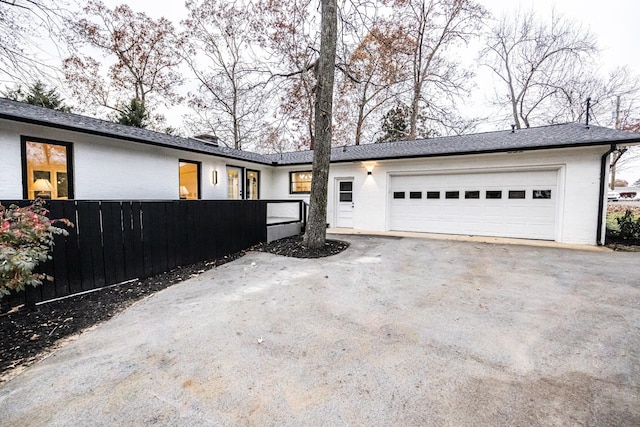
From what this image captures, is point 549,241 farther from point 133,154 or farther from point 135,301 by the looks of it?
point 133,154

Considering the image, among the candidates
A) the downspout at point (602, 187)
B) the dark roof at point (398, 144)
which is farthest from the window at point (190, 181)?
the downspout at point (602, 187)

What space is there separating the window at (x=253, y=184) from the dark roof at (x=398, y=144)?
679 millimetres

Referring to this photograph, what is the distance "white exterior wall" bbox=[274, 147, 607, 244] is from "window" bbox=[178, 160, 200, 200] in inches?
203

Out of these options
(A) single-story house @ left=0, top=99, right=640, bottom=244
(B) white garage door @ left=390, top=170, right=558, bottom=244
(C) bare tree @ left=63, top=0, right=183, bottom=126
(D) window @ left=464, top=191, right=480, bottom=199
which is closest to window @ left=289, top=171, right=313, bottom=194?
(A) single-story house @ left=0, top=99, right=640, bottom=244

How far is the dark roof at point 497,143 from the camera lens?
7.07 metres

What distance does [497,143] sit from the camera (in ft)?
28.0

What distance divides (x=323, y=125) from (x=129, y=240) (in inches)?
190

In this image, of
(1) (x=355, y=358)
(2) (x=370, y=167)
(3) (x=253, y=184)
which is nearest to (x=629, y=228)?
(2) (x=370, y=167)

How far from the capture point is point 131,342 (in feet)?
9.27

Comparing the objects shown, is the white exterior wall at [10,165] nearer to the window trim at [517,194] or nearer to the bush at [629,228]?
the window trim at [517,194]

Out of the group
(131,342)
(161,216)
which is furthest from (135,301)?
(161,216)

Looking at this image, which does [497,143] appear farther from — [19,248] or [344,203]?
[19,248]

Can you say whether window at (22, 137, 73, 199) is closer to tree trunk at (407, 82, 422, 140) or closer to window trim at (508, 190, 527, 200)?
window trim at (508, 190, 527, 200)

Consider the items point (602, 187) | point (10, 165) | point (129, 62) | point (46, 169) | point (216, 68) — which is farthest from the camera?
point (129, 62)
